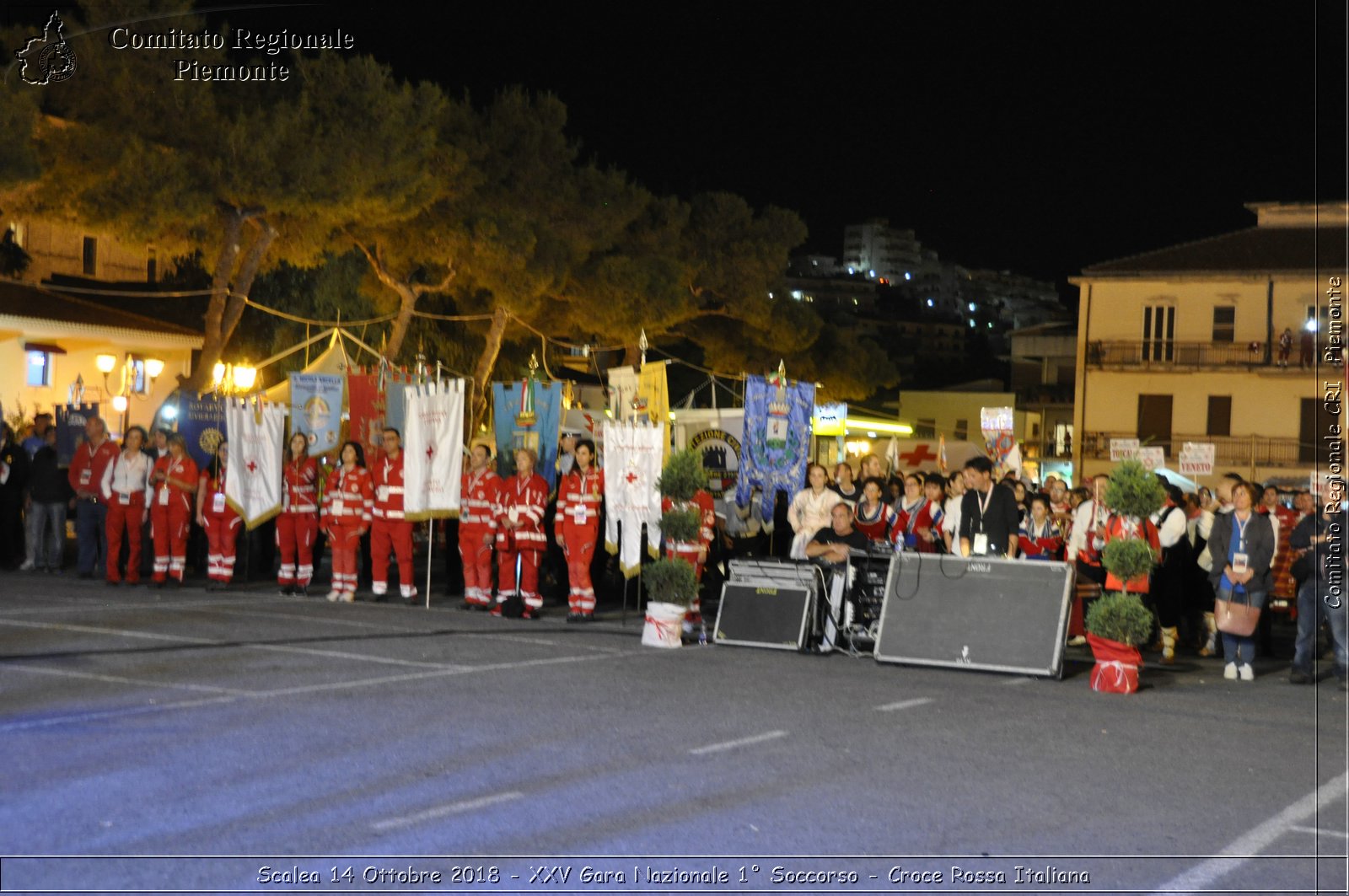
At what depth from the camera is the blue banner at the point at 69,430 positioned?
20.6 metres

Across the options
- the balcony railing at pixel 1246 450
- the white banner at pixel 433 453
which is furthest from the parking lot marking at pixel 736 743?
the balcony railing at pixel 1246 450

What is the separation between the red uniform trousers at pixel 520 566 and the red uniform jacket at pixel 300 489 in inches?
109

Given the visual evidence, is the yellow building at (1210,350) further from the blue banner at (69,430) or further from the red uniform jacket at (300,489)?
the blue banner at (69,430)

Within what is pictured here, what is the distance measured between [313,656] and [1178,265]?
146ft

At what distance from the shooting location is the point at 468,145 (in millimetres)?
28391

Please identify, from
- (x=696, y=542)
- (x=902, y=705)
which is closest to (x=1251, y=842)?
(x=902, y=705)

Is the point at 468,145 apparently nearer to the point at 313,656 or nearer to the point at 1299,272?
the point at 313,656

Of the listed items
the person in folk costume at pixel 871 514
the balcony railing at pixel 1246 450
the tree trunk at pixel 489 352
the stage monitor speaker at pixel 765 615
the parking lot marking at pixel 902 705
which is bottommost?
the parking lot marking at pixel 902 705

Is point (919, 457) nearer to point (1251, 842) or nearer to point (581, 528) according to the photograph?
point (581, 528)

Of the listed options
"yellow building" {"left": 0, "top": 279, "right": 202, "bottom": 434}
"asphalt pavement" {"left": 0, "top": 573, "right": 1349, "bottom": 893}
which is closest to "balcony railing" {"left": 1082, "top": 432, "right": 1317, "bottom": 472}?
"yellow building" {"left": 0, "top": 279, "right": 202, "bottom": 434}

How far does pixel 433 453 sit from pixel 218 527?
10.4 ft

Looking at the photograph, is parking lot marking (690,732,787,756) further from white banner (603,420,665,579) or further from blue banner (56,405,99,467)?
blue banner (56,405,99,467)

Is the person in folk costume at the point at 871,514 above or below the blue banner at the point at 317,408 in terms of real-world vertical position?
below

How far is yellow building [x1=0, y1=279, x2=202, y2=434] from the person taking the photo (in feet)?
106
